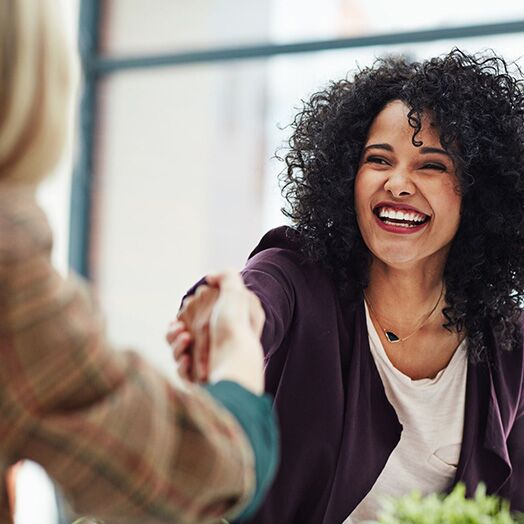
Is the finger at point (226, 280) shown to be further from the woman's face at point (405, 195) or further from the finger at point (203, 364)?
the woman's face at point (405, 195)

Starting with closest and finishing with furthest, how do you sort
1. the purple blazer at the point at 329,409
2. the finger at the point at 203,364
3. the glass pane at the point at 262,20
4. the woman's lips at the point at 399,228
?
the finger at the point at 203,364 → the purple blazer at the point at 329,409 → the woman's lips at the point at 399,228 → the glass pane at the point at 262,20

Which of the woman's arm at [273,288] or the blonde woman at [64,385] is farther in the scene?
the woman's arm at [273,288]

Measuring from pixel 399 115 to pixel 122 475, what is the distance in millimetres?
1233

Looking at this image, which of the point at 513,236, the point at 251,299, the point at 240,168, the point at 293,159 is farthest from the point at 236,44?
the point at 251,299

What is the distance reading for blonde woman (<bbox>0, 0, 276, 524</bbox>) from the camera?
0.90m

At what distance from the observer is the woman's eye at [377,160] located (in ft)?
Result: 6.49

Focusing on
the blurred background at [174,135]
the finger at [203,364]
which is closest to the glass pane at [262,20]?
the blurred background at [174,135]

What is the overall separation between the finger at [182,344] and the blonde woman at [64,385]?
0.38m

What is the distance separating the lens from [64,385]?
925mm

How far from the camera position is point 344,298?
1958 mm

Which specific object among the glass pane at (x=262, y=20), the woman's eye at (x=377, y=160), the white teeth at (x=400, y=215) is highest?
the glass pane at (x=262, y=20)

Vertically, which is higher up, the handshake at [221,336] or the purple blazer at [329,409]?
the handshake at [221,336]

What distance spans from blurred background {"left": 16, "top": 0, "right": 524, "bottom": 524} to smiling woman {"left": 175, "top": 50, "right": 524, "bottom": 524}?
6.16ft

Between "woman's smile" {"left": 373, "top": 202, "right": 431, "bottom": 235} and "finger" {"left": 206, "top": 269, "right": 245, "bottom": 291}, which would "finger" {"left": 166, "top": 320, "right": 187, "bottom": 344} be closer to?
"finger" {"left": 206, "top": 269, "right": 245, "bottom": 291}
